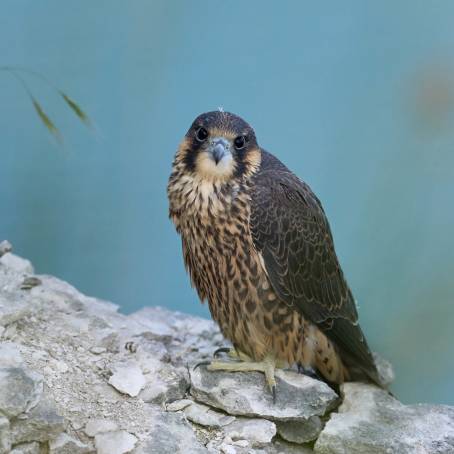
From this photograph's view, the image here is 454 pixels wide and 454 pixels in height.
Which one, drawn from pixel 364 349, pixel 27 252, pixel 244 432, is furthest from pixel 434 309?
pixel 27 252

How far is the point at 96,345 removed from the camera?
2.38 metres

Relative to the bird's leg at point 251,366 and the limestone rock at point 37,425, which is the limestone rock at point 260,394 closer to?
the bird's leg at point 251,366

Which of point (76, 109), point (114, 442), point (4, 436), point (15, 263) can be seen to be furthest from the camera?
point (15, 263)

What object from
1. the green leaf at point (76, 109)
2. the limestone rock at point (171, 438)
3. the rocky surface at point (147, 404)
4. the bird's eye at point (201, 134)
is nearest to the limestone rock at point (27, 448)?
the rocky surface at point (147, 404)

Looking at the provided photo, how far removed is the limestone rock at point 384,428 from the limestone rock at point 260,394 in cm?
8

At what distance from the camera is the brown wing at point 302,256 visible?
7.27 ft

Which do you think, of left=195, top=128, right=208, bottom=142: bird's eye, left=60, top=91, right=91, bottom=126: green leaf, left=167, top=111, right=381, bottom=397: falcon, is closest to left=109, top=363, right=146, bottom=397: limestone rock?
left=167, top=111, right=381, bottom=397: falcon

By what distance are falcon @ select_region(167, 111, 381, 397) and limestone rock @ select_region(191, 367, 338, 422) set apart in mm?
32

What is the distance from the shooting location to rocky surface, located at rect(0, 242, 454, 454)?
1.88 m

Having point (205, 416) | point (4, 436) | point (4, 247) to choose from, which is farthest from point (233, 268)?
point (4, 247)

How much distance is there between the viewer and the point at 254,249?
2211 millimetres

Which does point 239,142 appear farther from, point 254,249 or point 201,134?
point 254,249

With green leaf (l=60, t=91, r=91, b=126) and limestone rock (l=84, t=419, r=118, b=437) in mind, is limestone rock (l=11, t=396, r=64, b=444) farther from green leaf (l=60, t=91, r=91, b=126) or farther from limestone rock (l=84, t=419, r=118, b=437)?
green leaf (l=60, t=91, r=91, b=126)

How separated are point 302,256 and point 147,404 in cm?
65
